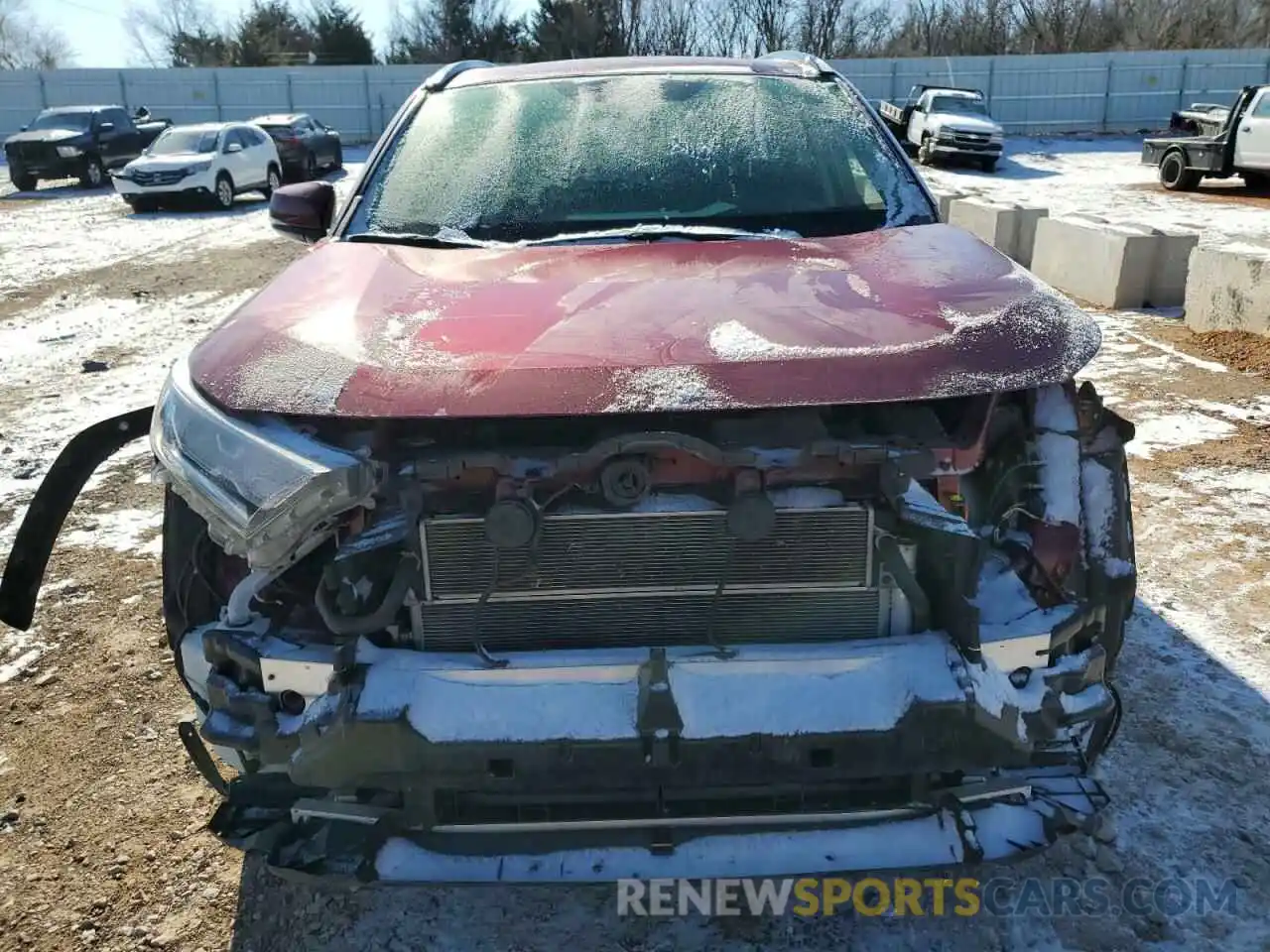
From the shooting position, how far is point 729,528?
1897 mm

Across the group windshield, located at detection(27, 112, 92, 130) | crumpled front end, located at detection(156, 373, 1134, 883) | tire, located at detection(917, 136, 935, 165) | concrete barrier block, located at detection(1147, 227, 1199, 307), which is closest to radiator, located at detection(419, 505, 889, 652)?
crumpled front end, located at detection(156, 373, 1134, 883)

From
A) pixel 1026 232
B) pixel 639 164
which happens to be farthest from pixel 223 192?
pixel 639 164

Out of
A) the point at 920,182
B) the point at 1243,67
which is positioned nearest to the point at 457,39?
the point at 1243,67

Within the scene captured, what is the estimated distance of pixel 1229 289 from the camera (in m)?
7.23

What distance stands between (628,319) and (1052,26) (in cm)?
5076

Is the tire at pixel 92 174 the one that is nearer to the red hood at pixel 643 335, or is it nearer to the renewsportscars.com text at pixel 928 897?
the red hood at pixel 643 335

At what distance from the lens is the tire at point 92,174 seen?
1997 cm

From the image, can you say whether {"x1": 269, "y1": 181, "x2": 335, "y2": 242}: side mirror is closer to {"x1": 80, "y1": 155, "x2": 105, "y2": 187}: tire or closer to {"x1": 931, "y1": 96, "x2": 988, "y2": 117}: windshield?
{"x1": 80, "y1": 155, "x2": 105, "y2": 187}: tire

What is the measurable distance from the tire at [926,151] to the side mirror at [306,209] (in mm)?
19895

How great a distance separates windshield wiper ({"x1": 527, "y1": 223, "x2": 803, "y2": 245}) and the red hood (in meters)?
0.22

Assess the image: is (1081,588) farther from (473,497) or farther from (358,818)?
(358,818)

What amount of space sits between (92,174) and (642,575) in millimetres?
Result: 22299

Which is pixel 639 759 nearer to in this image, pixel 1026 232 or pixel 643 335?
pixel 643 335

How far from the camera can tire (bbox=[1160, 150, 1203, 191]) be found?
55.5ft
